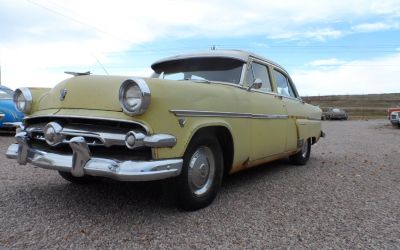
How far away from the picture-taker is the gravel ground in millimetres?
3000

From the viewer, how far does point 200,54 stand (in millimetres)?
4898

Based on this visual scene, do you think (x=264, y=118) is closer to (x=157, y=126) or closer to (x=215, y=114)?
(x=215, y=114)

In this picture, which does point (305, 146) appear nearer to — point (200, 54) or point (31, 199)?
point (200, 54)

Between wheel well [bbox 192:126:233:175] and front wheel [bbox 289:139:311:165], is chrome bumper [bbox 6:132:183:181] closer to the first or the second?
wheel well [bbox 192:126:233:175]

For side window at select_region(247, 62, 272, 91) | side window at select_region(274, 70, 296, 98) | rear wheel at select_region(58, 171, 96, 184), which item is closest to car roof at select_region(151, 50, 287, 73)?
side window at select_region(247, 62, 272, 91)

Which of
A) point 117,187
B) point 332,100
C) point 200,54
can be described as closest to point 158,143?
point 117,187

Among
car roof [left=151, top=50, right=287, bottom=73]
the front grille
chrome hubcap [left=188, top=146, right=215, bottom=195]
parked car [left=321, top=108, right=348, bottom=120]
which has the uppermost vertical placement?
car roof [left=151, top=50, right=287, bottom=73]

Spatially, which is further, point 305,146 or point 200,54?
point 305,146

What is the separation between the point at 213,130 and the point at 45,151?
1571mm

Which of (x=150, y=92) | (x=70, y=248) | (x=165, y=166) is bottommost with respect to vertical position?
(x=70, y=248)

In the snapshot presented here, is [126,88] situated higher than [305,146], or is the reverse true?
[126,88]

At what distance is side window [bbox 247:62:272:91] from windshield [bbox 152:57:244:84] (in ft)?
0.64

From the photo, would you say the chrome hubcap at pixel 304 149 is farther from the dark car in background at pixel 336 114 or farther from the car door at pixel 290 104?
the dark car in background at pixel 336 114

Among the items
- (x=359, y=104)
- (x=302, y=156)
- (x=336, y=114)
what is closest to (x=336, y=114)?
(x=336, y=114)
